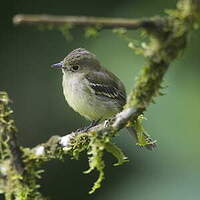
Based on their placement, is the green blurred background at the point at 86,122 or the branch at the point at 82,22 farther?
the green blurred background at the point at 86,122

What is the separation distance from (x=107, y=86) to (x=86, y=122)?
1430 mm

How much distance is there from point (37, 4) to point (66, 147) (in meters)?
4.96

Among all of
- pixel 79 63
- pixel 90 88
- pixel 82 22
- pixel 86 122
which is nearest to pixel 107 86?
pixel 90 88

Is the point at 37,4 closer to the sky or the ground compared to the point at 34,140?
closer to the sky

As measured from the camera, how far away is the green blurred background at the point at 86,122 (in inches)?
178

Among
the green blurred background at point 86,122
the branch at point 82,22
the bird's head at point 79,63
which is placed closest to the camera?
the branch at point 82,22

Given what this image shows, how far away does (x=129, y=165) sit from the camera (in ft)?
18.1

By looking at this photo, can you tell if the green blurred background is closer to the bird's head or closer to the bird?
the bird

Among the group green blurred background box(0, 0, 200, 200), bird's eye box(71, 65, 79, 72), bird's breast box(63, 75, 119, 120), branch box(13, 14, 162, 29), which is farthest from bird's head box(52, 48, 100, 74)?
branch box(13, 14, 162, 29)

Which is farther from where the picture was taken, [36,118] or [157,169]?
[36,118]

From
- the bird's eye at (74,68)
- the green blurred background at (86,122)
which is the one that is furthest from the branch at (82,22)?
the bird's eye at (74,68)

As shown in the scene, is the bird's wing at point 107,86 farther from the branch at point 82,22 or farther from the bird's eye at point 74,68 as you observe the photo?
the branch at point 82,22

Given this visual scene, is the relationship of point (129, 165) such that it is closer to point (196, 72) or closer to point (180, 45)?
point (196, 72)

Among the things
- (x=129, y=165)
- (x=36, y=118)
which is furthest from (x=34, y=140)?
(x=129, y=165)
